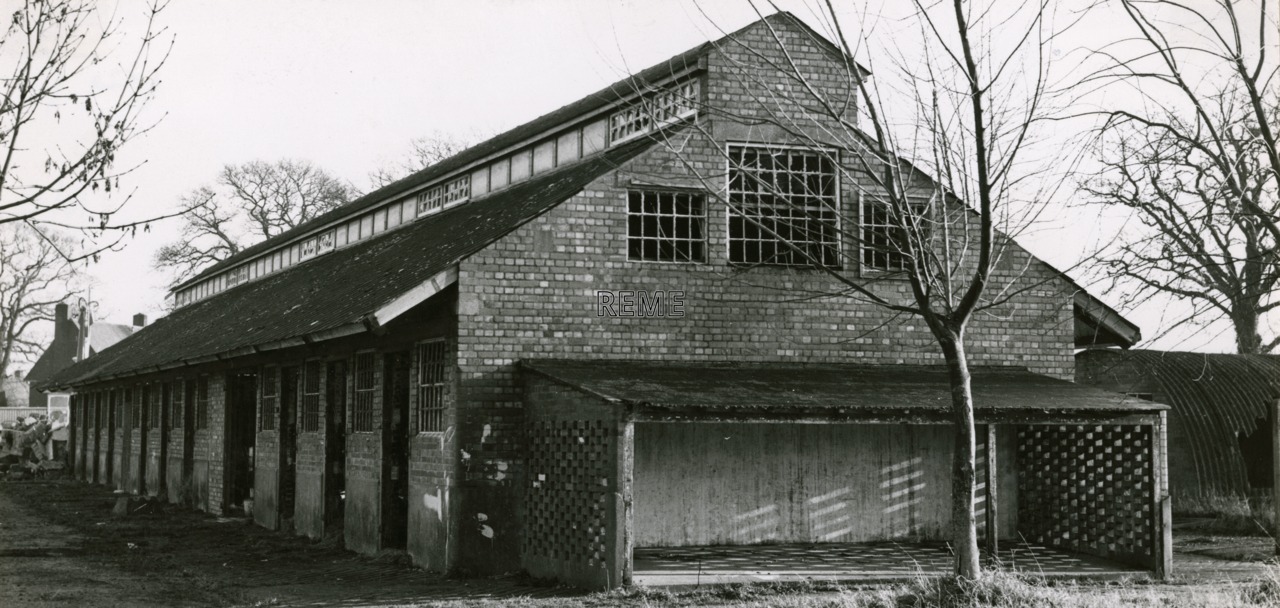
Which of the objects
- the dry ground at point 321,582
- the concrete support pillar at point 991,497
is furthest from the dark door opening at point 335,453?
the concrete support pillar at point 991,497

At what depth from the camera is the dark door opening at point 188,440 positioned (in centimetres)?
2644

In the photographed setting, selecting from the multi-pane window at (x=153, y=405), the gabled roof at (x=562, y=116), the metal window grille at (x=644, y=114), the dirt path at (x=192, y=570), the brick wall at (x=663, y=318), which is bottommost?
the dirt path at (x=192, y=570)

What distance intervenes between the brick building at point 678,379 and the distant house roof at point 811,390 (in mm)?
47

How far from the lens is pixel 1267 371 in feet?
83.3

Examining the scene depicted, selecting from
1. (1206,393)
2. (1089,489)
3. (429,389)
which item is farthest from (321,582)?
(1206,393)

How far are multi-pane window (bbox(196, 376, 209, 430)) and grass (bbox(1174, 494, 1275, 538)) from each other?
18.3 m

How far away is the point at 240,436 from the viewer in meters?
23.8

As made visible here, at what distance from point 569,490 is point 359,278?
7666mm

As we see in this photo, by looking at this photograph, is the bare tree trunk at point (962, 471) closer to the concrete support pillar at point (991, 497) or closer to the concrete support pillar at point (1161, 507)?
the concrete support pillar at point (991, 497)

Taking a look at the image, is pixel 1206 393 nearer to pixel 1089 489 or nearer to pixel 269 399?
pixel 1089 489

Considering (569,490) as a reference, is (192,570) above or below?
below

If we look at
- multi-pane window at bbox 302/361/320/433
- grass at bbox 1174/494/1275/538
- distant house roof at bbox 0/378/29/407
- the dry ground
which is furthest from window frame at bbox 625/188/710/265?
distant house roof at bbox 0/378/29/407

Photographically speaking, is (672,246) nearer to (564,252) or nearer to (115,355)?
(564,252)

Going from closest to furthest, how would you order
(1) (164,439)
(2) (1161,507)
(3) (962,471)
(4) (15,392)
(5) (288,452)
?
(3) (962,471)
(2) (1161,507)
(5) (288,452)
(1) (164,439)
(4) (15,392)
